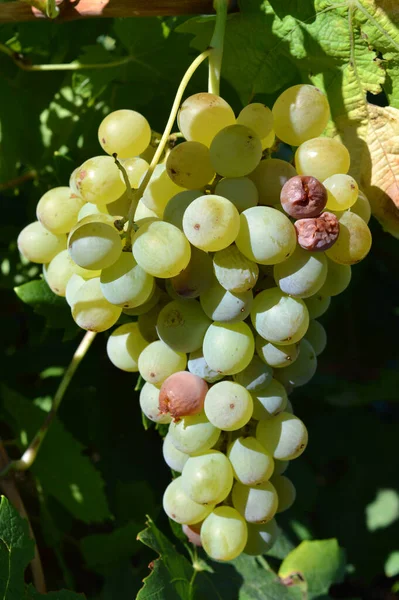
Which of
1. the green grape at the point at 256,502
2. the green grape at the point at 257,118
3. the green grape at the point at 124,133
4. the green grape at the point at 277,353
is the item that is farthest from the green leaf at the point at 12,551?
the green grape at the point at 257,118

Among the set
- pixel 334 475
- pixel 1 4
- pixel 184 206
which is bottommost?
pixel 334 475

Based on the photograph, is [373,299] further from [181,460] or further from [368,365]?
[181,460]

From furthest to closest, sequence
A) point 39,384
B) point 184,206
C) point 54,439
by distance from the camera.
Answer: point 39,384
point 54,439
point 184,206

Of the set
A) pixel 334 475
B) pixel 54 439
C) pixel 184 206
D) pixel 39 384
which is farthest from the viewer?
pixel 334 475

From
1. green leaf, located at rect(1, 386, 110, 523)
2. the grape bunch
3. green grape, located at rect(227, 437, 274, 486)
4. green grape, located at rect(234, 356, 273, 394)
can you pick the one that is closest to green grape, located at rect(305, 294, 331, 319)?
the grape bunch

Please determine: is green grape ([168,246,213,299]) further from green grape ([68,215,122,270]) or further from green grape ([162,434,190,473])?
green grape ([162,434,190,473])

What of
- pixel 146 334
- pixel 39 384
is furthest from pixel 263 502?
pixel 39 384
